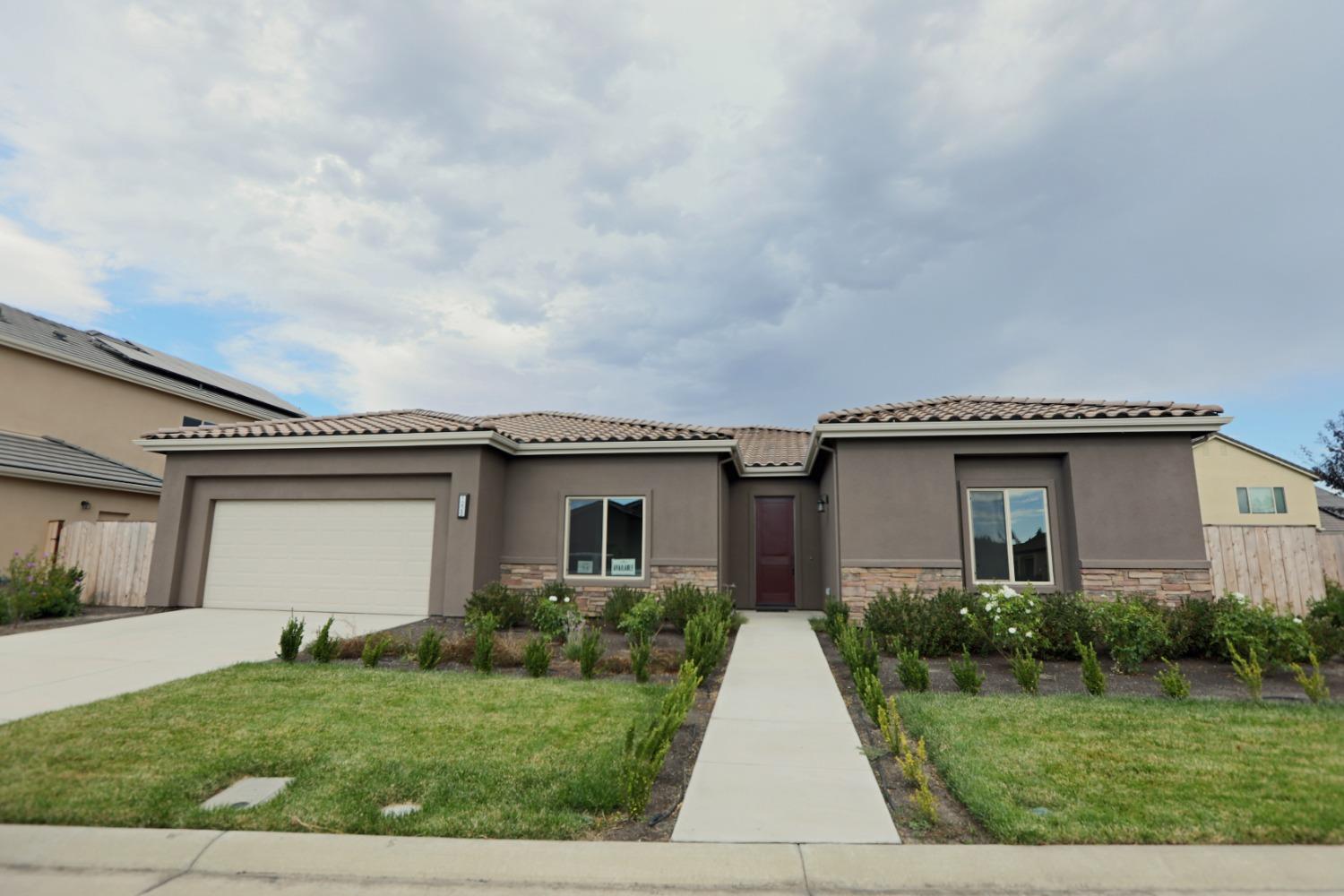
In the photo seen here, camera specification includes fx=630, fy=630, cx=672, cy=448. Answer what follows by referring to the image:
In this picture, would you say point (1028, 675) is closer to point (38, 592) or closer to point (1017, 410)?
point (1017, 410)

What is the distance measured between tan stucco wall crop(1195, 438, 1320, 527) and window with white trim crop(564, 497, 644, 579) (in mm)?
24304

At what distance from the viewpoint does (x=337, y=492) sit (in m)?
12.1

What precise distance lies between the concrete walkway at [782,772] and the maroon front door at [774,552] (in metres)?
6.92

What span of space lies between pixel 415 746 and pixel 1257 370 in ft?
72.5

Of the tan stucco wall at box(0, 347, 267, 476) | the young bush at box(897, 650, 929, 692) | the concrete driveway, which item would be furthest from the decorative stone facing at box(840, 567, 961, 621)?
the tan stucco wall at box(0, 347, 267, 476)

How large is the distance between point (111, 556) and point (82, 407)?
7574 millimetres

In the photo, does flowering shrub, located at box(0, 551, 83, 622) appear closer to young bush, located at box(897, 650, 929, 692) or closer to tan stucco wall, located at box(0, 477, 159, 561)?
tan stucco wall, located at box(0, 477, 159, 561)

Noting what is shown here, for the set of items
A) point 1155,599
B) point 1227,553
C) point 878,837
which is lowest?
point 878,837

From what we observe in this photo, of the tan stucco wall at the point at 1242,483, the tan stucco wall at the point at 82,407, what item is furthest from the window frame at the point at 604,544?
the tan stucco wall at the point at 1242,483

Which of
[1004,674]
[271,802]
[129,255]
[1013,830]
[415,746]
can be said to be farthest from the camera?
[129,255]

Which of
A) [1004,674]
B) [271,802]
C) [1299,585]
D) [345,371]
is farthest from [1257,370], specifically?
[345,371]

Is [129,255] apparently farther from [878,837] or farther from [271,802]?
[878,837]

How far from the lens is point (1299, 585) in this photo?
10930mm

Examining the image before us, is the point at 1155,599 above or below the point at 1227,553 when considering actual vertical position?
below
